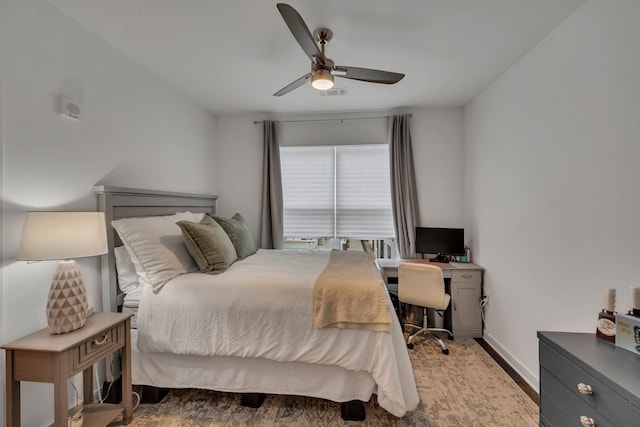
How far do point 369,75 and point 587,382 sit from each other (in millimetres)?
2109

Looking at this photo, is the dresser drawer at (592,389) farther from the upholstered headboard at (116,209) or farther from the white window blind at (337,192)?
the upholstered headboard at (116,209)

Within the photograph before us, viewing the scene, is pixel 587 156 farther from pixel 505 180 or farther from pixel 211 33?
pixel 211 33

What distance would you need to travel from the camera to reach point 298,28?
61.7 inches

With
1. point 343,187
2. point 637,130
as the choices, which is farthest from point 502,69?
Answer: point 343,187

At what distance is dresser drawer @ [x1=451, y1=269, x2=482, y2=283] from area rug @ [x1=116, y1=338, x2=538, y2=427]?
3.13ft

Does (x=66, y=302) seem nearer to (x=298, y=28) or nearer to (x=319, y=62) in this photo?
(x=298, y=28)

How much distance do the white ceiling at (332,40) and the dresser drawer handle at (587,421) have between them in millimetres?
2204

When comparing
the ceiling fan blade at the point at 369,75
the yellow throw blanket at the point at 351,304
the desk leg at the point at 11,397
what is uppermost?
the ceiling fan blade at the point at 369,75

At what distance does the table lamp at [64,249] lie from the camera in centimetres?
139

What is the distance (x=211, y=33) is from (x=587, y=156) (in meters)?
2.64

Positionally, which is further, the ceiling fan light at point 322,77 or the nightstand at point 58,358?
the ceiling fan light at point 322,77

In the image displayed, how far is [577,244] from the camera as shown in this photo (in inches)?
70.4

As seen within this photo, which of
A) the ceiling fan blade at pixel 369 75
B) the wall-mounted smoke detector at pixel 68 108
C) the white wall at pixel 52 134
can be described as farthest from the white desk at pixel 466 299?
the wall-mounted smoke detector at pixel 68 108

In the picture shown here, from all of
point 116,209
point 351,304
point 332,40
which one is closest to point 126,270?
point 116,209
